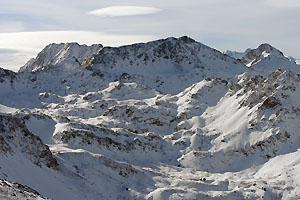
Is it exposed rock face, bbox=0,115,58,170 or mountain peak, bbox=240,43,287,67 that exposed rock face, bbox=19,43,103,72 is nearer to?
mountain peak, bbox=240,43,287,67

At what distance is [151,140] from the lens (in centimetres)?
7269

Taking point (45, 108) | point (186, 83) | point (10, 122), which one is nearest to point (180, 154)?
point (10, 122)

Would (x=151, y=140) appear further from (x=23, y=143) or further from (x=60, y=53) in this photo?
(x=60, y=53)

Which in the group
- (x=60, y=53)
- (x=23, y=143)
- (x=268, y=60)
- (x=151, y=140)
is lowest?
(x=151, y=140)

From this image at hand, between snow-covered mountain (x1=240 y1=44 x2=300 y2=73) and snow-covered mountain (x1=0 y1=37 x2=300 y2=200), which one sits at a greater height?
snow-covered mountain (x1=240 y1=44 x2=300 y2=73)

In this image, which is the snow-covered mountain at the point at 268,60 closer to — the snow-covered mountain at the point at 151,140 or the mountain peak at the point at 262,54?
the mountain peak at the point at 262,54

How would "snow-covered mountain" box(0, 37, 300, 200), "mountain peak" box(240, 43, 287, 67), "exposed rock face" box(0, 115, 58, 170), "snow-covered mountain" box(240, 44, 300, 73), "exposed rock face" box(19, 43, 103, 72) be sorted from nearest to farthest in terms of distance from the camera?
1. "exposed rock face" box(0, 115, 58, 170)
2. "snow-covered mountain" box(0, 37, 300, 200)
3. "snow-covered mountain" box(240, 44, 300, 73)
4. "mountain peak" box(240, 43, 287, 67)
5. "exposed rock face" box(19, 43, 103, 72)

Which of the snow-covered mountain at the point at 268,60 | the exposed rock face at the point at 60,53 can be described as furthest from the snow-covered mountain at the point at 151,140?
the exposed rock face at the point at 60,53

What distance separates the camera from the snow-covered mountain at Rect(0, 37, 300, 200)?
163 ft

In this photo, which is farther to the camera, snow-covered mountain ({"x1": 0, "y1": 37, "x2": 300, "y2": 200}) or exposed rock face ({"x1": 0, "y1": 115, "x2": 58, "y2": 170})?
snow-covered mountain ({"x1": 0, "y1": 37, "x2": 300, "y2": 200})

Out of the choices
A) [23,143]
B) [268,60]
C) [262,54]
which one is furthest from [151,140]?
[262,54]

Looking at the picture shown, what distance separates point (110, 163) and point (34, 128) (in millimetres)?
19301

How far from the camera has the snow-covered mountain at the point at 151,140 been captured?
49.8m

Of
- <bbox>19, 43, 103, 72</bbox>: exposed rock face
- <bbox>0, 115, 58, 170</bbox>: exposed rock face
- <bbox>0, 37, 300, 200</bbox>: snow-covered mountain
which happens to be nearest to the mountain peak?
<bbox>0, 37, 300, 200</bbox>: snow-covered mountain
